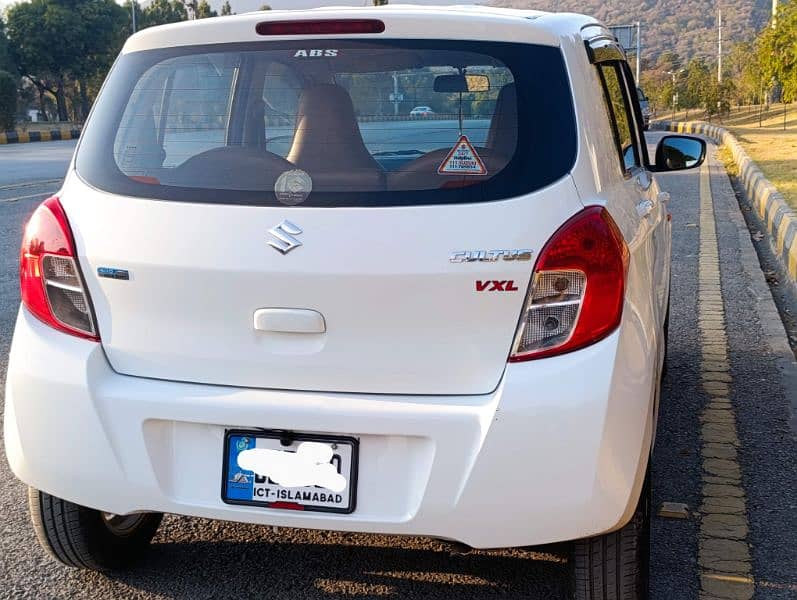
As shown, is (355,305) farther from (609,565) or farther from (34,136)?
(34,136)

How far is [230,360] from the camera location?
8.76 feet

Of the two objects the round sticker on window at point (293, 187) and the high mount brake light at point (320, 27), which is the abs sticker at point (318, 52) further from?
the round sticker on window at point (293, 187)

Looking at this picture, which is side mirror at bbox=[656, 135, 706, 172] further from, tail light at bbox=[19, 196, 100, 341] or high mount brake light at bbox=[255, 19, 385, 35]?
tail light at bbox=[19, 196, 100, 341]

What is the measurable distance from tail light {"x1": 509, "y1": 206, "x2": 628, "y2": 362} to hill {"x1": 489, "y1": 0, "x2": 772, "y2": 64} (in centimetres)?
14607

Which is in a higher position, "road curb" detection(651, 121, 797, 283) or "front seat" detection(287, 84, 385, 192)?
"front seat" detection(287, 84, 385, 192)

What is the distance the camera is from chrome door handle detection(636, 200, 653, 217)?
3.29 metres

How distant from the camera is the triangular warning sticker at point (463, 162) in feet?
8.58

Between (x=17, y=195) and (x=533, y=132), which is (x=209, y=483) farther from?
(x=17, y=195)

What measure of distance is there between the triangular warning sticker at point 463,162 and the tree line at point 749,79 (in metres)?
31.6

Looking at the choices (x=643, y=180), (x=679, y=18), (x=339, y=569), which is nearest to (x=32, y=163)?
(x=643, y=180)

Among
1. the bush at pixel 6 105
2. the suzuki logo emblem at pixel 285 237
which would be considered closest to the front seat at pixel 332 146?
the suzuki logo emblem at pixel 285 237

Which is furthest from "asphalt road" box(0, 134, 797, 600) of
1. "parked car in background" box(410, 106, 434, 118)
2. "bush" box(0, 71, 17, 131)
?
"bush" box(0, 71, 17, 131)

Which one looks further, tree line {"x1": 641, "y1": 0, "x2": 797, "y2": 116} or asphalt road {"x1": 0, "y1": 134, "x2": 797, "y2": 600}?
tree line {"x1": 641, "y1": 0, "x2": 797, "y2": 116}

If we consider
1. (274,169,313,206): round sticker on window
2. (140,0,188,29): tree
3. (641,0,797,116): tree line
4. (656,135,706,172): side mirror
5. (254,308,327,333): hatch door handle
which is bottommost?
(641,0,797,116): tree line
